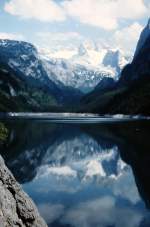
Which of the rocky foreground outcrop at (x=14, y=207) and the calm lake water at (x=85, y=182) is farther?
the calm lake water at (x=85, y=182)

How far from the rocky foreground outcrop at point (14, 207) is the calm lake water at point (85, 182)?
2055 cm

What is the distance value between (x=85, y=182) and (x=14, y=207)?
46.6 metres

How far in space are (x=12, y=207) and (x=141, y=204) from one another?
102ft

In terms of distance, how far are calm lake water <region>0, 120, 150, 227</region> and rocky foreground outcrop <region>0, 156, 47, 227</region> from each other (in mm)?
20548

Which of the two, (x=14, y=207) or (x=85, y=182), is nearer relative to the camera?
(x=14, y=207)

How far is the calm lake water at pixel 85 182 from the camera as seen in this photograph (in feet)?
121

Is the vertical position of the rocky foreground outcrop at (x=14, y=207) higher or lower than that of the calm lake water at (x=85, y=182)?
higher

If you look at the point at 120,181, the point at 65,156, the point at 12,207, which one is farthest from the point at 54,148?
the point at 12,207

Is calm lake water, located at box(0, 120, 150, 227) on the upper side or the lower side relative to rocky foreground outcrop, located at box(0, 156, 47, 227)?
lower

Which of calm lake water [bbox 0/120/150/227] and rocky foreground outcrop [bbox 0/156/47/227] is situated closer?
rocky foreground outcrop [bbox 0/156/47/227]

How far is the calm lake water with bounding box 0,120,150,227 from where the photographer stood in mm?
36906

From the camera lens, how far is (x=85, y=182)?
58969 millimetres

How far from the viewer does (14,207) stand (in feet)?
42.4

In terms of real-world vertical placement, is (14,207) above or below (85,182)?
above
